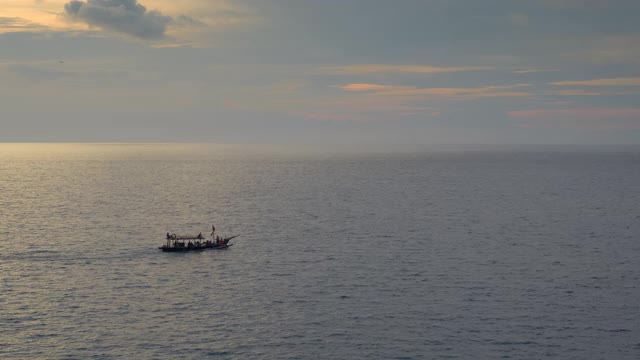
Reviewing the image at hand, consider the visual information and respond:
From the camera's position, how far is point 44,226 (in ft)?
458

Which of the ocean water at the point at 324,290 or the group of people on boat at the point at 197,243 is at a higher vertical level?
the group of people on boat at the point at 197,243

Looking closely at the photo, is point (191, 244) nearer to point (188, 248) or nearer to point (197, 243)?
point (197, 243)

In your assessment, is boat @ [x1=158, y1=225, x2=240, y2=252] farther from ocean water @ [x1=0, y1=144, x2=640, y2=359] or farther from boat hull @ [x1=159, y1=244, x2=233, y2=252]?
ocean water @ [x1=0, y1=144, x2=640, y2=359]

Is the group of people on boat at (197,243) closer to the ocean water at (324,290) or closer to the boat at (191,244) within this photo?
the boat at (191,244)

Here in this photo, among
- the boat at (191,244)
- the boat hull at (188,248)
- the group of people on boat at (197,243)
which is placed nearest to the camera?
the boat hull at (188,248)

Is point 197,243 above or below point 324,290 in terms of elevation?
above

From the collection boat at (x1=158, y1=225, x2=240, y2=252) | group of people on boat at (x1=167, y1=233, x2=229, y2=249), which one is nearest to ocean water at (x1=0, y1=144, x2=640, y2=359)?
boat at (x1=158, y1=225, x2=240, y2=252)

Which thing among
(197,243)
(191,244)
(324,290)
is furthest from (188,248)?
(324,290)

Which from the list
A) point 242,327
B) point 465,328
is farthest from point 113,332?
point 465,328

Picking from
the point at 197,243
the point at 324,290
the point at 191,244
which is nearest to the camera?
the point at 324,290

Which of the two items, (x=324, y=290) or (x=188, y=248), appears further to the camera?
(x=188, y=248)

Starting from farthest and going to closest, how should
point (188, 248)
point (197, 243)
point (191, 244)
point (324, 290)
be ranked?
1. point (197, 243)
2. point (191, 244)
3. point (188, 248)
4. point (324, 290)

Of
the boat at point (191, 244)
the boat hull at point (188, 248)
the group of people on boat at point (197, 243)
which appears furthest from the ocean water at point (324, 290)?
the group of people on boat at point (197, 243)

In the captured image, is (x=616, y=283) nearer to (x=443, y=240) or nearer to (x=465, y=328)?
(x=465, y=328)
